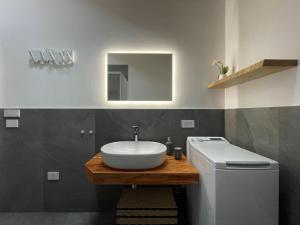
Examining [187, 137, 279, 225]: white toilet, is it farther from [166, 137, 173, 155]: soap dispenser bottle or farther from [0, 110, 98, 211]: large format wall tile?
[0, 110, 98, 211]: large format wall tile

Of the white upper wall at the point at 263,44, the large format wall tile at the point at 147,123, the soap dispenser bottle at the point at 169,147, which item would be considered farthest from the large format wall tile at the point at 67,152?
the white upper wall at the point at 263,44

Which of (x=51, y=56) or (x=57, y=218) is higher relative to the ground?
(x=51, y=56)

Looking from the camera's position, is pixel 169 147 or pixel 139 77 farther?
pixel 139 77

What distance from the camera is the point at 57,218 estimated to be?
2.20 meters

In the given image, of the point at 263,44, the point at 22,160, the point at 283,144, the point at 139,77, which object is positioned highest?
the point at 263,44

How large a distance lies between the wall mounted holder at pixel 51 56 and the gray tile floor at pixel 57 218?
5.56 ft

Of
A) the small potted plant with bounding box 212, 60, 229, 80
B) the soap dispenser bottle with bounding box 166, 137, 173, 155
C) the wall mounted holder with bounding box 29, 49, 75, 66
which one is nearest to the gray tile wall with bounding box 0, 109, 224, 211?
the soap dispenser bottle with bounding box 166, 137, 173, 155

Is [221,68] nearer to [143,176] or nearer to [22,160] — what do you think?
[143,176]

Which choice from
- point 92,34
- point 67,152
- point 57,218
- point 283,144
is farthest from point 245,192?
point 92,34

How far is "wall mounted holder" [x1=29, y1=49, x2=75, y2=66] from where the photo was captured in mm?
2266

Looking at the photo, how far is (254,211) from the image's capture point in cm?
118

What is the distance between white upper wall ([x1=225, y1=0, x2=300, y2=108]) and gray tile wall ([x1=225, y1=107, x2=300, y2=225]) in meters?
0.08

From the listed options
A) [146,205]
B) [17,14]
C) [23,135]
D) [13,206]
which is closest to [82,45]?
A: [17,14]

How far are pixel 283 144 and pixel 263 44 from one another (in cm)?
77
